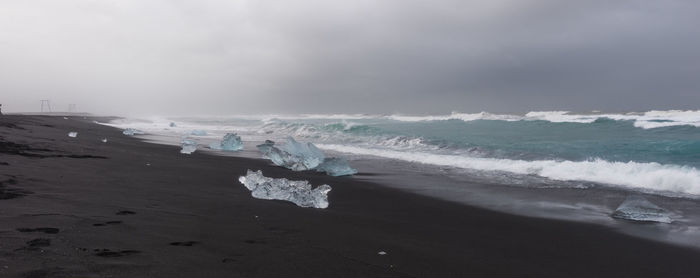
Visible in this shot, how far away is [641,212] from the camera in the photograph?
6.37 meters

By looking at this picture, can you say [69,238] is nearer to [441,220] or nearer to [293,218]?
[293,218]

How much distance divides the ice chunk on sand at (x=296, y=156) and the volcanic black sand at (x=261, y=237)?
3.79 meters

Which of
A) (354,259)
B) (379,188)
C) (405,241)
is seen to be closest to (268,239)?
(354,259)

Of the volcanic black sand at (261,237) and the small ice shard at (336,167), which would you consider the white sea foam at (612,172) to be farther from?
the volcanic black sand at (261,237)

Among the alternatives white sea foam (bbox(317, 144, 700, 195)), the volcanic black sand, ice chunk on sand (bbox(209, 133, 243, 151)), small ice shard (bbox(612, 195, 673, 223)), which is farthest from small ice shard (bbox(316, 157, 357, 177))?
ice chunk on sand (bbox(209, 133, 243, 151))

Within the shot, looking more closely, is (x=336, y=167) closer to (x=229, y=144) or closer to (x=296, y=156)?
(x=296, y=156)

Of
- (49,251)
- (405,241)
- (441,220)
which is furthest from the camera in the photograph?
(441,220)

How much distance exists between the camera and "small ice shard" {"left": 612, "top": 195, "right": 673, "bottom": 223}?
6.32 meters

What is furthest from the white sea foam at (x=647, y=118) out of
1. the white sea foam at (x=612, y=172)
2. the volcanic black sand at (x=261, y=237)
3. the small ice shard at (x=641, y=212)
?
the volcanic black sand at (x=261, y=237)

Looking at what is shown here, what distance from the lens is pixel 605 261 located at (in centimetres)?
441

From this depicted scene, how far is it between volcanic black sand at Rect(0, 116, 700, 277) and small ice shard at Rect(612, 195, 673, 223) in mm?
900

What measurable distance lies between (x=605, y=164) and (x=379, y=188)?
6360 millimetres

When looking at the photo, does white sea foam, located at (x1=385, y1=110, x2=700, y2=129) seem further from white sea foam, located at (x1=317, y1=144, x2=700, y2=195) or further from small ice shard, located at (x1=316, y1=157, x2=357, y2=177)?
small ice shard, located at (x1=316, y1=157, x2=357, y2=177)

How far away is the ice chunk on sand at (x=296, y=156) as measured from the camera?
11195 millimetres
